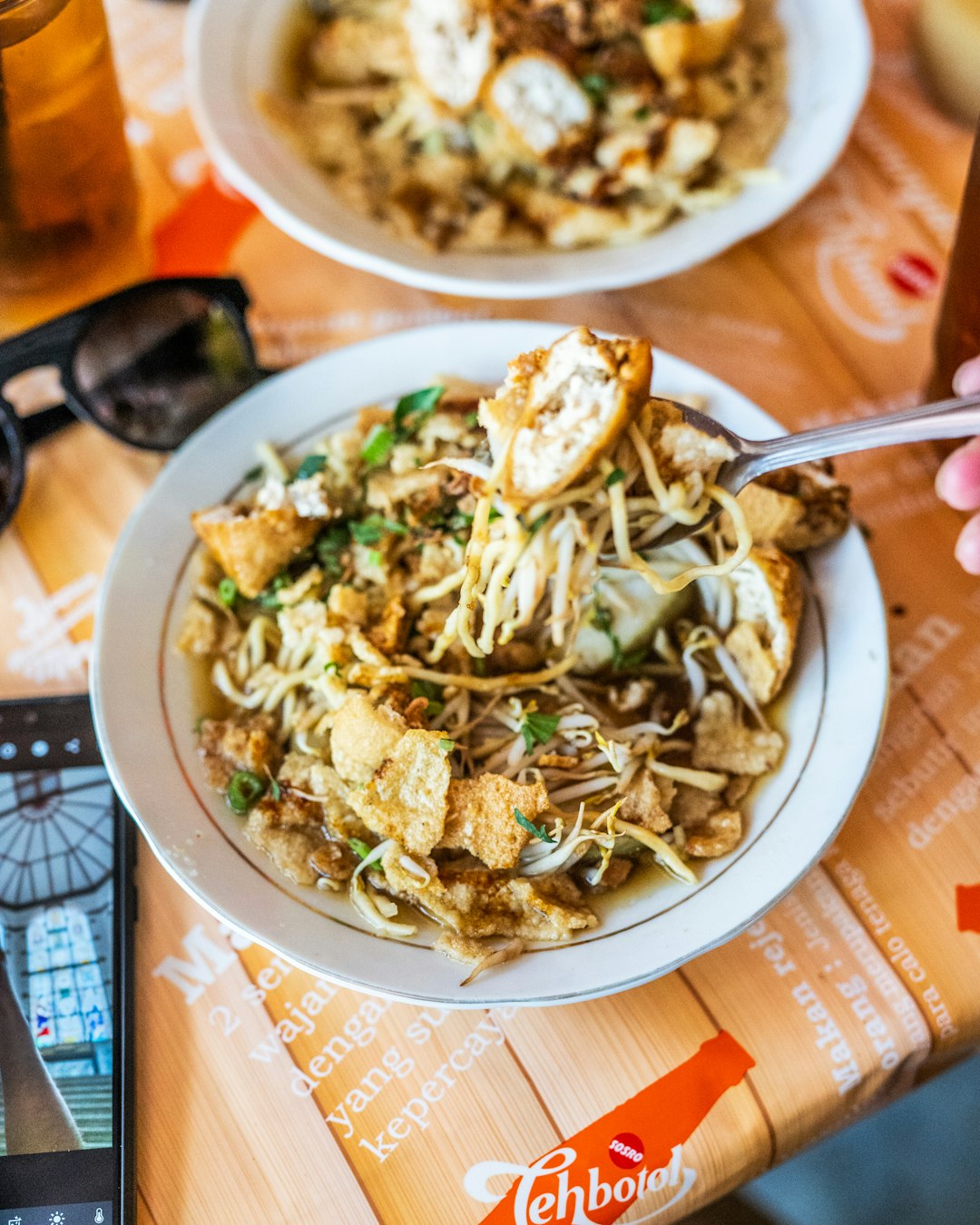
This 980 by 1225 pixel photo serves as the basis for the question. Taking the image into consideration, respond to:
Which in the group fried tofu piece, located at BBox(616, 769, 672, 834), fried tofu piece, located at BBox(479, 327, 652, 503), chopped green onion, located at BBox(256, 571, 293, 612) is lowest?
fried tofu piece, located at BBox(616, 769, 672, 834)

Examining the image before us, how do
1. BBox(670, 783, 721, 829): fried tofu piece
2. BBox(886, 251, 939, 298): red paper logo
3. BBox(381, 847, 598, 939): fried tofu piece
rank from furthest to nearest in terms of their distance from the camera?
BBox(886, 251, 939, 298): red paper logo < BBox(670, 783, 721, 829): fried tofu piece < BBox(381, 847, 598, 939): fried tofu piece

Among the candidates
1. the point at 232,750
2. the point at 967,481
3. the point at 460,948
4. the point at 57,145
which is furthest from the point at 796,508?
the point at 57,145

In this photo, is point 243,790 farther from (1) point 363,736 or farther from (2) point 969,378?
(2) point 969,378

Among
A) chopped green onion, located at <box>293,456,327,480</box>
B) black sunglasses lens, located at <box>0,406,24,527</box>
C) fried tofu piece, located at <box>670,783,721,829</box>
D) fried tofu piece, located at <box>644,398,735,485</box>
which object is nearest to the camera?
fried tofu piece, located at <box>644,398,735,485</box>

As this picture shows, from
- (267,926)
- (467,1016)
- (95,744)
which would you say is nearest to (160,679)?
(95,744)

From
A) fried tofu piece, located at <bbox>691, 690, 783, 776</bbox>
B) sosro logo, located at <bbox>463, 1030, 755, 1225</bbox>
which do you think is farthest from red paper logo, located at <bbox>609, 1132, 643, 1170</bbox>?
fried tofu piece, located at <bbox>691, 690, 783, 776</bbox>

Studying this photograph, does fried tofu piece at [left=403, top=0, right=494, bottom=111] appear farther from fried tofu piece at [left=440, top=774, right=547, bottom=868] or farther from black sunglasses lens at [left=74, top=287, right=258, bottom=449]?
fried tofu piece at [left=440, top=774, right=547, bottom=868]
